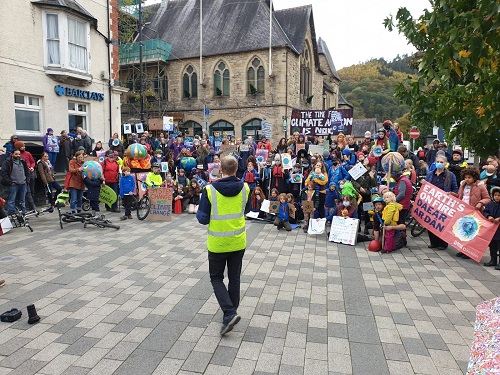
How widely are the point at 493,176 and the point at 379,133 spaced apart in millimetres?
3302

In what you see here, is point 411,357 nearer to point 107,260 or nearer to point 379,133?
point 107,260

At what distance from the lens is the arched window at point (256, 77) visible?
32.4 metres

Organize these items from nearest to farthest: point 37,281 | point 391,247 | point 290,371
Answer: point 290,371
point 37,281
point 391,247

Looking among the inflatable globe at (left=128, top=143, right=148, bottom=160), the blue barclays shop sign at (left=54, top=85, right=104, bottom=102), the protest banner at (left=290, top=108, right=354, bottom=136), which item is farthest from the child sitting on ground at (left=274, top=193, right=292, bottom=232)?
the blue barclays shop sign at (left=54, top=85, right=104, bottom=102)

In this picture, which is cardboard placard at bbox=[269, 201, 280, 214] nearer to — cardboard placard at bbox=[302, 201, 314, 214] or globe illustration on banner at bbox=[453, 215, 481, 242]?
cardboard placard at bbox=[302, 201, 314, 214]

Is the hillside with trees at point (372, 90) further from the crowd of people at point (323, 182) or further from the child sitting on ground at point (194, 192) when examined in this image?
the child sitting on ground at point (194, 192)

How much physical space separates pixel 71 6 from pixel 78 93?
3.88m

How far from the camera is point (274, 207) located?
33.3 ft

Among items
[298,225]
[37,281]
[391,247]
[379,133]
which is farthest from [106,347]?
[379,133]

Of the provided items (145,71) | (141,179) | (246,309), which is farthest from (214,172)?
(145,71)

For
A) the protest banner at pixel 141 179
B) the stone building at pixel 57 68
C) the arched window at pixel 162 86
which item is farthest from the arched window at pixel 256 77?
the protest banner at pixel 141 179

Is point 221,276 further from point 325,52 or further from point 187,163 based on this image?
point 325,52

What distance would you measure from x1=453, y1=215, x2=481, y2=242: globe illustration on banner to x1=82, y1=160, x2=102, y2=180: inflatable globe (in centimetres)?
891

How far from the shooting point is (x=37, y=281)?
19.6 feet
